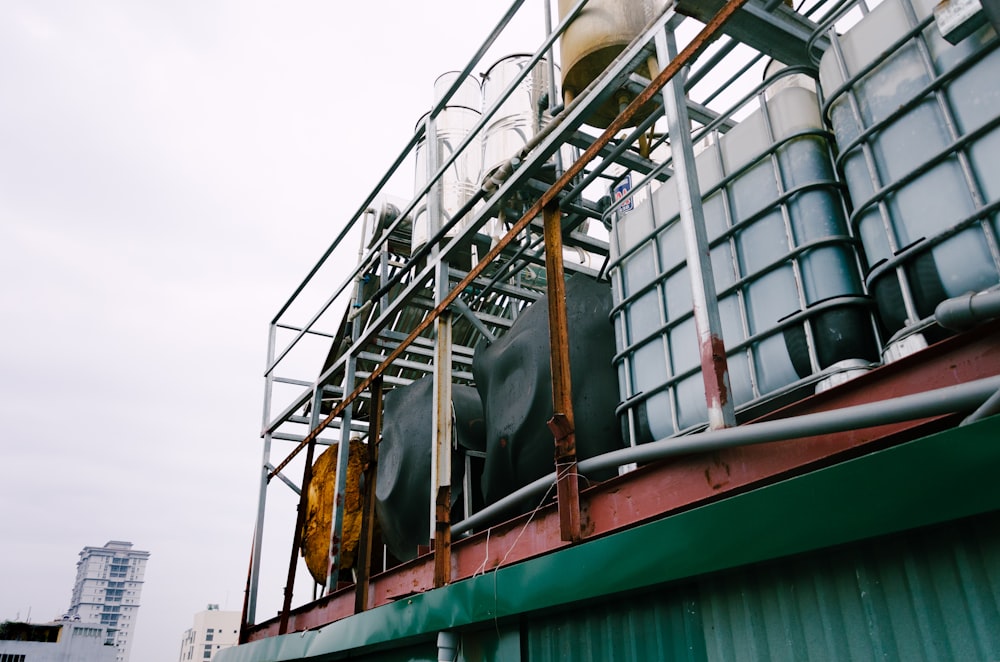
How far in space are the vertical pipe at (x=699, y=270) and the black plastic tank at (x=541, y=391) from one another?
5.30ft

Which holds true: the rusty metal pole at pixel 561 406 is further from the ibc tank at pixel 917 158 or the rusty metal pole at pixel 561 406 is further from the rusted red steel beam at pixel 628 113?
the ibc tank at pixel 917 158

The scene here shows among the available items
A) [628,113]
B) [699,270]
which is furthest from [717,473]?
[628,113]

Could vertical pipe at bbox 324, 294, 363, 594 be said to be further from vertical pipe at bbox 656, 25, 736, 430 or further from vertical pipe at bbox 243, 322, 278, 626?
vertical pipe at bbox 656, 25, 736, 430

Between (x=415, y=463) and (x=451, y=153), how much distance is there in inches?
148

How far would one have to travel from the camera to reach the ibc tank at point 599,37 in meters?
5.41

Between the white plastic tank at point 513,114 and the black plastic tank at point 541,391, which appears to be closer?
the black plastic tank at point 541,391

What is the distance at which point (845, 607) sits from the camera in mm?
2709

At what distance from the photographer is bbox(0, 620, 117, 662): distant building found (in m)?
52.5

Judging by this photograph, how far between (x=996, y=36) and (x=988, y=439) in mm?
1755

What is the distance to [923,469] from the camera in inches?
91.4

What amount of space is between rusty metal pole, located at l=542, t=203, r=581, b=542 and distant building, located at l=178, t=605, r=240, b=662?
4847 inches

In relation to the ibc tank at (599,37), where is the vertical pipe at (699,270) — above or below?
below

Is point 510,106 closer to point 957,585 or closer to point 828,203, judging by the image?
point 828,203

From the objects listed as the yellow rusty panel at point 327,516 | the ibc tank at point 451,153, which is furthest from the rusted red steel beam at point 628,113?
the yellow rusty panel at point 327,516
